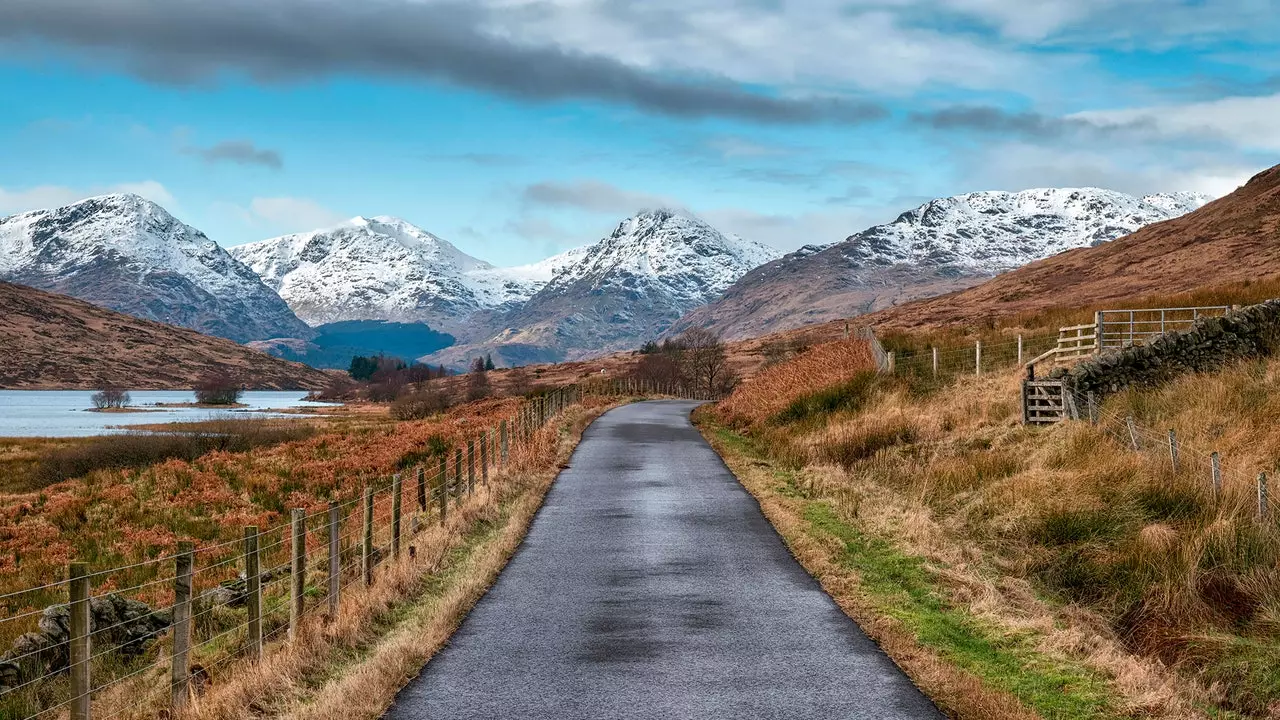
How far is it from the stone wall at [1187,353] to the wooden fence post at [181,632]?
84.0 feet

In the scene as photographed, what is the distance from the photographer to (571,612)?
12.4 meters

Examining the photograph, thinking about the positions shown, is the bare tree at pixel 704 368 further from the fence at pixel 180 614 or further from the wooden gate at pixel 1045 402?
the fence at pixel 180 614

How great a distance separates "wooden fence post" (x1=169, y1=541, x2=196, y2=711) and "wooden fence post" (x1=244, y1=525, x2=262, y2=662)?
1197mm

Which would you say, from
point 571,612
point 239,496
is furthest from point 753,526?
point 239,496

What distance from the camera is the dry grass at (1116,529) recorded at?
38.4ft

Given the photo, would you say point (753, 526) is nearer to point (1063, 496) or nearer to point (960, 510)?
point (960, 510)

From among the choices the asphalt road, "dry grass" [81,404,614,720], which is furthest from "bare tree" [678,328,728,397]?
"dry grass" [81,404,614,720]

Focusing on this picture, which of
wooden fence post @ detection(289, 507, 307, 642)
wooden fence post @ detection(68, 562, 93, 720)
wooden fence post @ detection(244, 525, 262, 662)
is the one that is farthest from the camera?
wooden fence post @ detection(289, 507, 307, 642)

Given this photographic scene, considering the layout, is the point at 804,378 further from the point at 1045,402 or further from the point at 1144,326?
the point at 1144,326

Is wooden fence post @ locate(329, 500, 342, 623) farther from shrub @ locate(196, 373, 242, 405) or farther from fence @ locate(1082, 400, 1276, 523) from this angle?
shrub @ locate(196, 373, 242, 405)

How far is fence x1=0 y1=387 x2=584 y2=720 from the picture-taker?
9125 mm

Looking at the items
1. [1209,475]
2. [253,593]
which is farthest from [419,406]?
[253,593]

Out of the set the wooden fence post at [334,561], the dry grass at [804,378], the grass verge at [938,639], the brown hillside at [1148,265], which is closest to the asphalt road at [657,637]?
the grass verge at [938,639]

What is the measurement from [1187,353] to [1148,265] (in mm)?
125107
